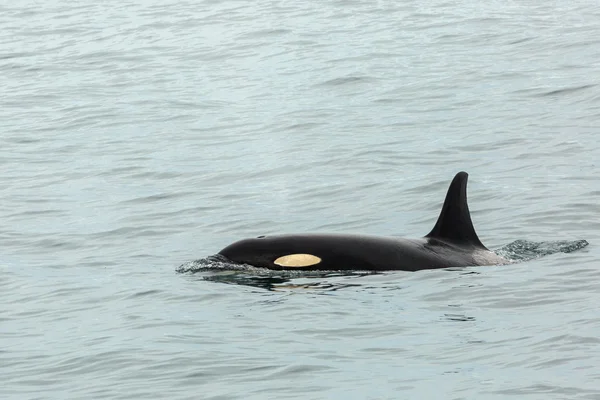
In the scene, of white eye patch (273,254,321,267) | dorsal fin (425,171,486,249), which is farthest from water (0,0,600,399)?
dorsal fin (425,171,486,249)

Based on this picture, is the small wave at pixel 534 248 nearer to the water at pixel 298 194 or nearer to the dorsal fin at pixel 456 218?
the water at pixel 298 194

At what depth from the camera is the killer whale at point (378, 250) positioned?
14102 millimetres

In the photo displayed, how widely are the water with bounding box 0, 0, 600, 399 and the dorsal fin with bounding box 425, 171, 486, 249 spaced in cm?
69

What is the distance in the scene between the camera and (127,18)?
4669 cm

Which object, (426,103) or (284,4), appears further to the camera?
(284,4)

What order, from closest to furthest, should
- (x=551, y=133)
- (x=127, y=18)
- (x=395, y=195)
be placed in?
(x=395, y=195) → (x=551, y=133) → (x=127, y=18)

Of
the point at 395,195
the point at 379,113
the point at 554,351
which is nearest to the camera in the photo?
the point at 554,351

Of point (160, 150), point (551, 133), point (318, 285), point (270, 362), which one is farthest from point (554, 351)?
point (160, 150)

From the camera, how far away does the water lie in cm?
1113

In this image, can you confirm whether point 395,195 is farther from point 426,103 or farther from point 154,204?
point 426,103

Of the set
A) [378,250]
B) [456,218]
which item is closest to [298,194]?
[456,218]

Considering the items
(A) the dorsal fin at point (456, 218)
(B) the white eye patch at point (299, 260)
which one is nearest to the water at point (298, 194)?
(B) the white eye patch at point (299, 260)

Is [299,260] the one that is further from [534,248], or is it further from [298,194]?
[298,194]

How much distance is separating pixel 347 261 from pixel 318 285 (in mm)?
555
